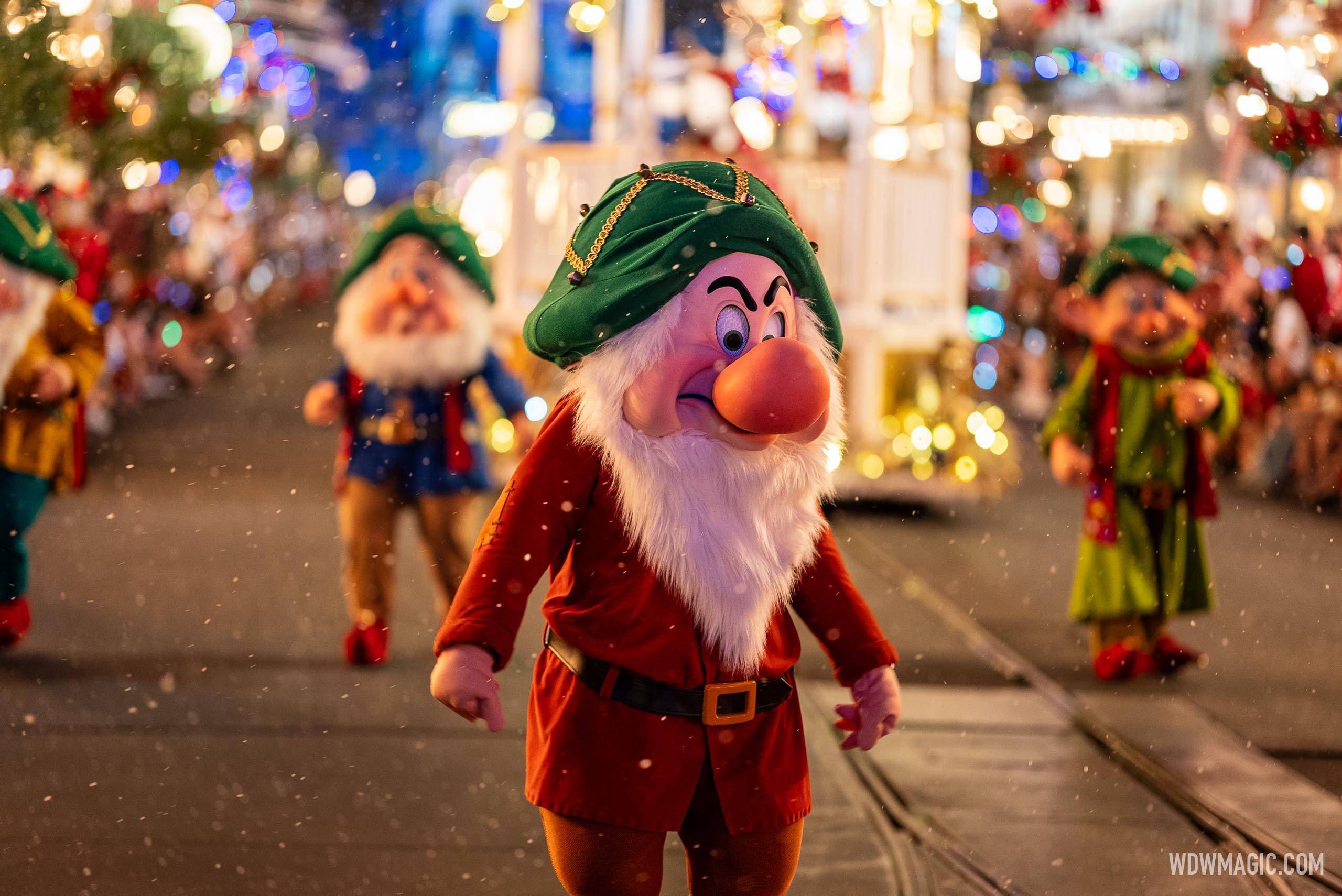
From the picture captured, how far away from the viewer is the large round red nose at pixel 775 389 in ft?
7.60

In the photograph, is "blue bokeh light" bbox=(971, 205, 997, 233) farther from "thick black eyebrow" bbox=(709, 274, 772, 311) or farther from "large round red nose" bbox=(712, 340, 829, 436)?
"large round red nose" bbox=(712, 340, 829, 436)

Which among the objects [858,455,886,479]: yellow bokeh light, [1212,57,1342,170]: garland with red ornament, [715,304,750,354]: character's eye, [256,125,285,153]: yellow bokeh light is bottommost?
[858,455,886,479]: yellow bokeh light

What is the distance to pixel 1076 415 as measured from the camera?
17.9ft

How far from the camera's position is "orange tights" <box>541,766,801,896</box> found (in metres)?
2.42

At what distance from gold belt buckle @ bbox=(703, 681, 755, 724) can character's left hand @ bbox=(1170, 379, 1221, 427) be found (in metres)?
3.23

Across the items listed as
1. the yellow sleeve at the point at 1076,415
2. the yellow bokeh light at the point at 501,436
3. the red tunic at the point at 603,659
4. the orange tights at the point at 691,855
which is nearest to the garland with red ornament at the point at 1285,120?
the yellow sleeve at the point at 1076,415


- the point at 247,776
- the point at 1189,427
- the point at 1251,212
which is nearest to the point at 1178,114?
the point at 1251,212

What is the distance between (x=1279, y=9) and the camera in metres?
8.17

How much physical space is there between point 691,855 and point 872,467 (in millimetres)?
7442

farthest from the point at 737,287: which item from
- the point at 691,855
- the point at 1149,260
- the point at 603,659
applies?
the point at 1149,260

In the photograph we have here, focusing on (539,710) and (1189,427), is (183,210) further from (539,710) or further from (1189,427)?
(539,710)

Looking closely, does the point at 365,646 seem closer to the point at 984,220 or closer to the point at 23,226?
the point at 23,226

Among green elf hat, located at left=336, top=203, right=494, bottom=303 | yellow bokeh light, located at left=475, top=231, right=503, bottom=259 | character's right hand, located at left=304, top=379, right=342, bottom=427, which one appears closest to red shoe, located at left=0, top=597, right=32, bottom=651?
character's right hand, located at left=304, top=379, right=342, bottom=427

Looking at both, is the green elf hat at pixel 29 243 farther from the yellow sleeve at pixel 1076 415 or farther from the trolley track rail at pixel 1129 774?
the yellow sleeve at pixel 1076 415
